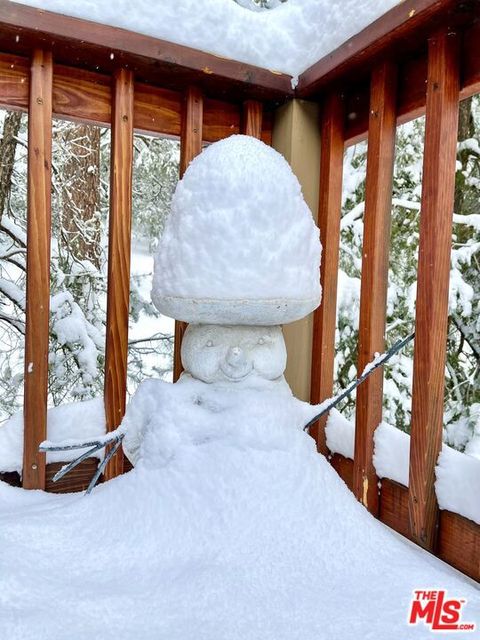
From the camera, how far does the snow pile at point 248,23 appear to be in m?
1.62

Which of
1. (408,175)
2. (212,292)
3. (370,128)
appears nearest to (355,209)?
(408,175)

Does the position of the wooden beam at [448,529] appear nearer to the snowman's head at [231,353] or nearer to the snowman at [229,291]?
the snowman at [229,291]

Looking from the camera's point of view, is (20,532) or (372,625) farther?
(20,532)

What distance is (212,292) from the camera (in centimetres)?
138

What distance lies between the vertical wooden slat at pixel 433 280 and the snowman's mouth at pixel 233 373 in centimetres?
50

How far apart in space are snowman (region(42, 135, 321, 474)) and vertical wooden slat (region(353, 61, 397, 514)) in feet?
1.09

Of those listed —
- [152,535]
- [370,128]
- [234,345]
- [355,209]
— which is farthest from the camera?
[355,209]

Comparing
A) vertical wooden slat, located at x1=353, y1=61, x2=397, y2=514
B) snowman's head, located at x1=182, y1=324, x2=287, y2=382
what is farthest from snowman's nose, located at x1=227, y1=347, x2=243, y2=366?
vertical wooden slat, located at x1=353, y1=61, x2=397, y2=514

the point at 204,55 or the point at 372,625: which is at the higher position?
the point at 204,55

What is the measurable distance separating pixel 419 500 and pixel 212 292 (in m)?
0.85

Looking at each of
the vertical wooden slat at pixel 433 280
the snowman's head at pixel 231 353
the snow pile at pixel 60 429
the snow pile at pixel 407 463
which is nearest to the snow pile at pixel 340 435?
the snow pile at pixel 407 463

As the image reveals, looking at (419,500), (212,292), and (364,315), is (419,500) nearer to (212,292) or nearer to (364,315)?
(364,315)

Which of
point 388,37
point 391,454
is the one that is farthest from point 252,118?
point 391,454

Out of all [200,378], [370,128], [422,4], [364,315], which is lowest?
[200,378]
